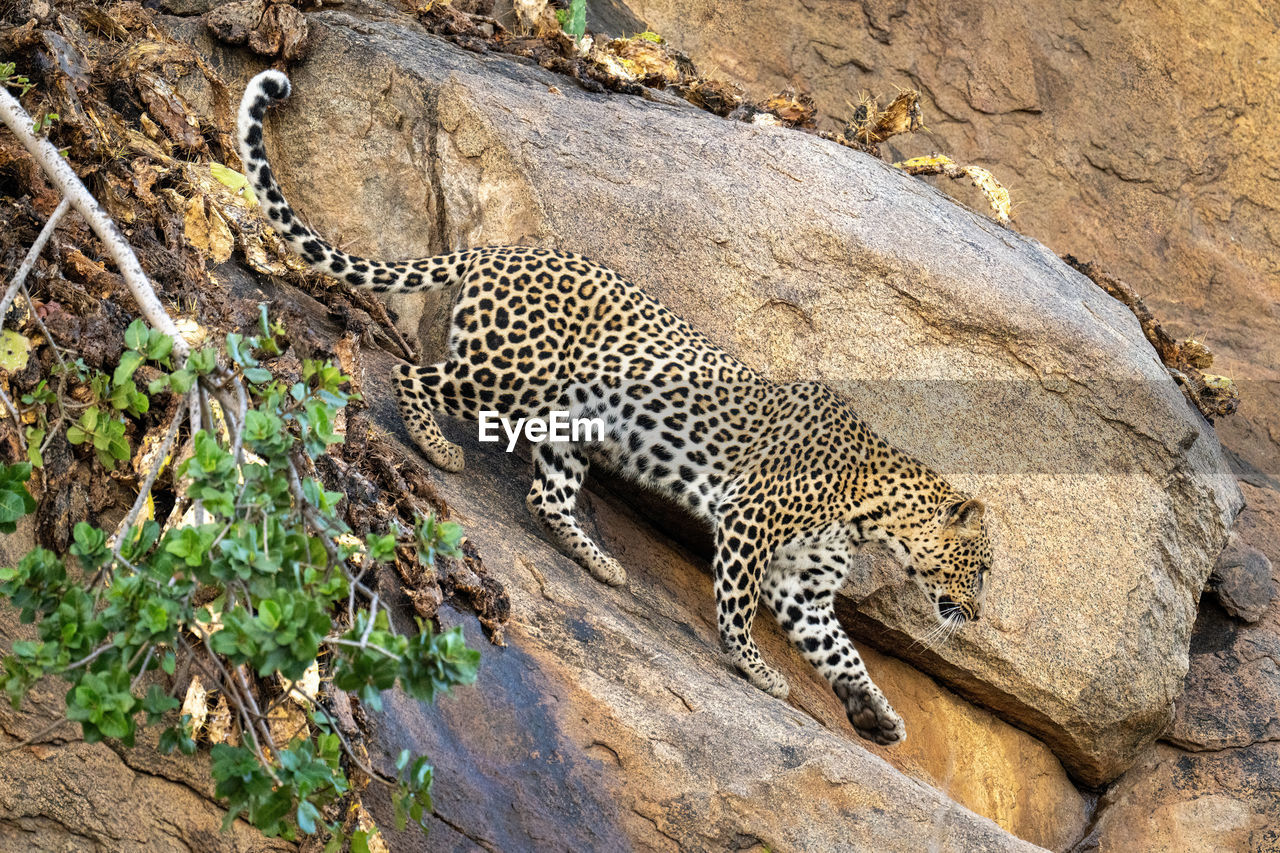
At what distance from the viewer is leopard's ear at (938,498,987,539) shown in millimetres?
8266

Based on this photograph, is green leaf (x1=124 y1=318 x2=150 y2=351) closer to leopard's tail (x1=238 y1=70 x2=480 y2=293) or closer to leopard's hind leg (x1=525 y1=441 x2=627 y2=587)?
leopard's tail (x1=238 y1=70 x2=480 y2=293)

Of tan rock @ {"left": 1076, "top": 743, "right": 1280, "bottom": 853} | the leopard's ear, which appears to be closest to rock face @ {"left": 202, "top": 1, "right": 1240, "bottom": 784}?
tan rock @ {"left": 1076, "top": 743, "right": 1280, "bottom": 853}

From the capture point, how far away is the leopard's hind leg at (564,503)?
771cm

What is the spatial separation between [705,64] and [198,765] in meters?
11.2

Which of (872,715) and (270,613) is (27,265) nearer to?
(270,613)

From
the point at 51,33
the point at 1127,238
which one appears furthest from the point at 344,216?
the point at 1127,238

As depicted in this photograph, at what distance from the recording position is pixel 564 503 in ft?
25.9

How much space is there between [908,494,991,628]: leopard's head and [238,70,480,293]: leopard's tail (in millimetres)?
3390

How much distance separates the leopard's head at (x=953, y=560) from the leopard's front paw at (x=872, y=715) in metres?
0.79

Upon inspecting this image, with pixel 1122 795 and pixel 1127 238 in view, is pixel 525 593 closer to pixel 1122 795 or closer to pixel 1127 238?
pixel 1122 795

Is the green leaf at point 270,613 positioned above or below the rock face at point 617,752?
above

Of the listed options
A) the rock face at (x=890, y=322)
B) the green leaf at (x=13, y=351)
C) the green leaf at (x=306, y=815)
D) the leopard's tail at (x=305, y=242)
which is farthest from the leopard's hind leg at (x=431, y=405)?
the green leaf at (x=306, y=815)

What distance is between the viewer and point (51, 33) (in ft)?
25.0

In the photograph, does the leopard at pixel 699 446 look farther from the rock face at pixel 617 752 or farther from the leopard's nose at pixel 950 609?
the rock face at pixel 617 752
